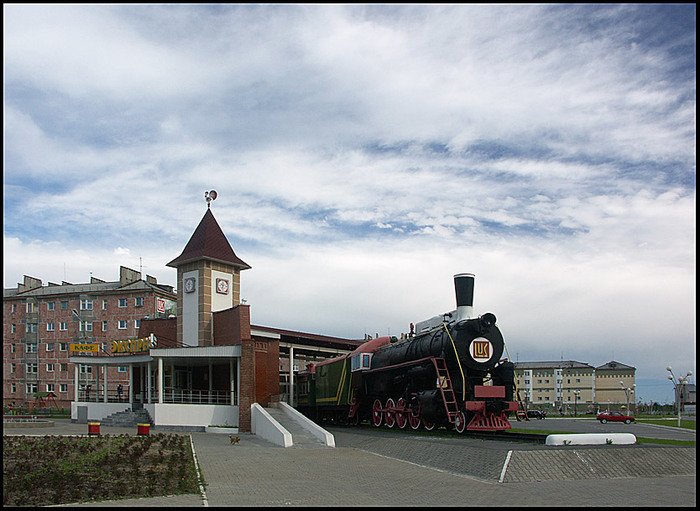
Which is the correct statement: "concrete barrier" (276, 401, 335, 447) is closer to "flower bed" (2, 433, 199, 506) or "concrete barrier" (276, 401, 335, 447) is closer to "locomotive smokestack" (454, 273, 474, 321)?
"flower bed" (2, 433, 199, 506)

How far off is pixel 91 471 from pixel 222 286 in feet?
67.7

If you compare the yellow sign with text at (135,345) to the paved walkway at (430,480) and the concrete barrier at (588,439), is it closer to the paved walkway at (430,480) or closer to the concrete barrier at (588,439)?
the paved walkway at (430,480)

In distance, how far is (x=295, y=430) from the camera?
25688 mm

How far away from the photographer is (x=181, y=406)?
32.2m

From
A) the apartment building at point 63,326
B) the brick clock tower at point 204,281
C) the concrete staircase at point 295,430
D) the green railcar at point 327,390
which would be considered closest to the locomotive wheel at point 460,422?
the concrete staircase at point 295,430

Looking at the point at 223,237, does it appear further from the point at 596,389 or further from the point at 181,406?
the point at 596,389

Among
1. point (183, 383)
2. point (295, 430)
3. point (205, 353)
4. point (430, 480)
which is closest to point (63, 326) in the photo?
point (183, 383)

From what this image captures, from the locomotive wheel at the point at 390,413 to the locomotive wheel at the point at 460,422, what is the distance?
4289 mm

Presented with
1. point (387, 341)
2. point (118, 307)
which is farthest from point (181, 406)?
point (118, 307)

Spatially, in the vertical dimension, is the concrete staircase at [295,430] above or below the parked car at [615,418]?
above

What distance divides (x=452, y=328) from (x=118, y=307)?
51.7 meters

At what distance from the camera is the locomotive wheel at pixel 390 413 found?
25.8 metres

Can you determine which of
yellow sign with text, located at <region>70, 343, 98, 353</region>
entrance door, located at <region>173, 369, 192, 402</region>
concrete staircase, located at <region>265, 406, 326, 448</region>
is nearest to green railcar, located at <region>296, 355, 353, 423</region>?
concrete staircase, located at <region>265, 406, 326, 448</region>

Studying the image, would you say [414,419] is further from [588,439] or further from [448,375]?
[588,439]
